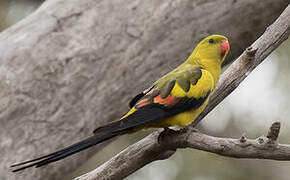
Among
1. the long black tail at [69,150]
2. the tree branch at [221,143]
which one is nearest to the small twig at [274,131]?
the tree branch at [221,143]

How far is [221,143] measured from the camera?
266 centimetres

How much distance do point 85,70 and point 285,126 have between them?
8.06 feet

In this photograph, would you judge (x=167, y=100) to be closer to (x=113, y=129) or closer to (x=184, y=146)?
(x=184, y=146)

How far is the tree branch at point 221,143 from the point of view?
2604 millimetres

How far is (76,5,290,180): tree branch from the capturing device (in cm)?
260

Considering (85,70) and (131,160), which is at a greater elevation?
(85,70)

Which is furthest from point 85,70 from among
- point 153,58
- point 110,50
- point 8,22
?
point 8,22

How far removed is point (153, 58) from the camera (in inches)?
173

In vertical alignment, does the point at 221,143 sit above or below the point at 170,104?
below

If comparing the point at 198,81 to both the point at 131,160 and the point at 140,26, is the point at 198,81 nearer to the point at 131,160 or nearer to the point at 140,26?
the point at 131,160

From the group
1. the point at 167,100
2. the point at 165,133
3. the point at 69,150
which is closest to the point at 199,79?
the point at 167,100

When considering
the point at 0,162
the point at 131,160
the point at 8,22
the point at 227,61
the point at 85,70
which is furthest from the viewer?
the point at 8,22

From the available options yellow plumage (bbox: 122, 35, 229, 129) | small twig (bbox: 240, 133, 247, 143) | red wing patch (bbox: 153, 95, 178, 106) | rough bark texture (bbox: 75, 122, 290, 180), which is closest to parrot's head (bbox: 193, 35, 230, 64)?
yellow plumage (bbox: 122, 35, 229, 129)

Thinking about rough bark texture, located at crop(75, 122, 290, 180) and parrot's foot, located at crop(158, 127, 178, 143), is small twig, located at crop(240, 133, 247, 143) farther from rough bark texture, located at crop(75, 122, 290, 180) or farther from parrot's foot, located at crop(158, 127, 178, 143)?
parrot's foot, located at crop(158, 127, 178, 143)
